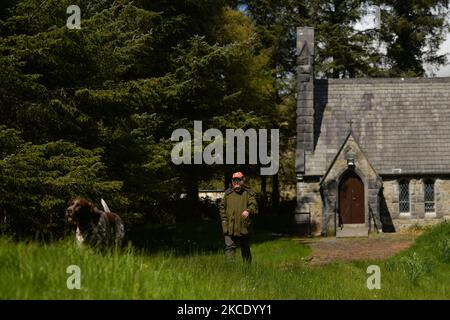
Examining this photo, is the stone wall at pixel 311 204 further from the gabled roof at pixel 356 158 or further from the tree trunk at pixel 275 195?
the tree trunk at pixel 275 195

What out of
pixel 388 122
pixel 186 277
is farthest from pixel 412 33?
pixel 186 277

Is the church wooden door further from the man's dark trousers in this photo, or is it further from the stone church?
the man's dark trousers

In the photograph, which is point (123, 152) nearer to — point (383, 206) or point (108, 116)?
point (108, 116)

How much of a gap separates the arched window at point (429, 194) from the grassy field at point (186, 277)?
13.2 m

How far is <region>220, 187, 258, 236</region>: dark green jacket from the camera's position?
1194 cm

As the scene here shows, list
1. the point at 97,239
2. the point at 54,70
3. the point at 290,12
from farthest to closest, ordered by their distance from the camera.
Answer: the point at 290,12 → the point at 54,70 → the point at 97,239

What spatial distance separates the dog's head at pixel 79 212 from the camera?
7918 millimetres

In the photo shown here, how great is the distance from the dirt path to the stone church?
206 centimetres

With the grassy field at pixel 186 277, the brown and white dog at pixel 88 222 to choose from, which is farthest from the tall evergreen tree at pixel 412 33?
the brown and white dog at pixel 88 222

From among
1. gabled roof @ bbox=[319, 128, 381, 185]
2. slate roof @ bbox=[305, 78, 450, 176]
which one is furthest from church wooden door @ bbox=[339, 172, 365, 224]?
slate roof @ bbox=[305, 78, 450, 176]
